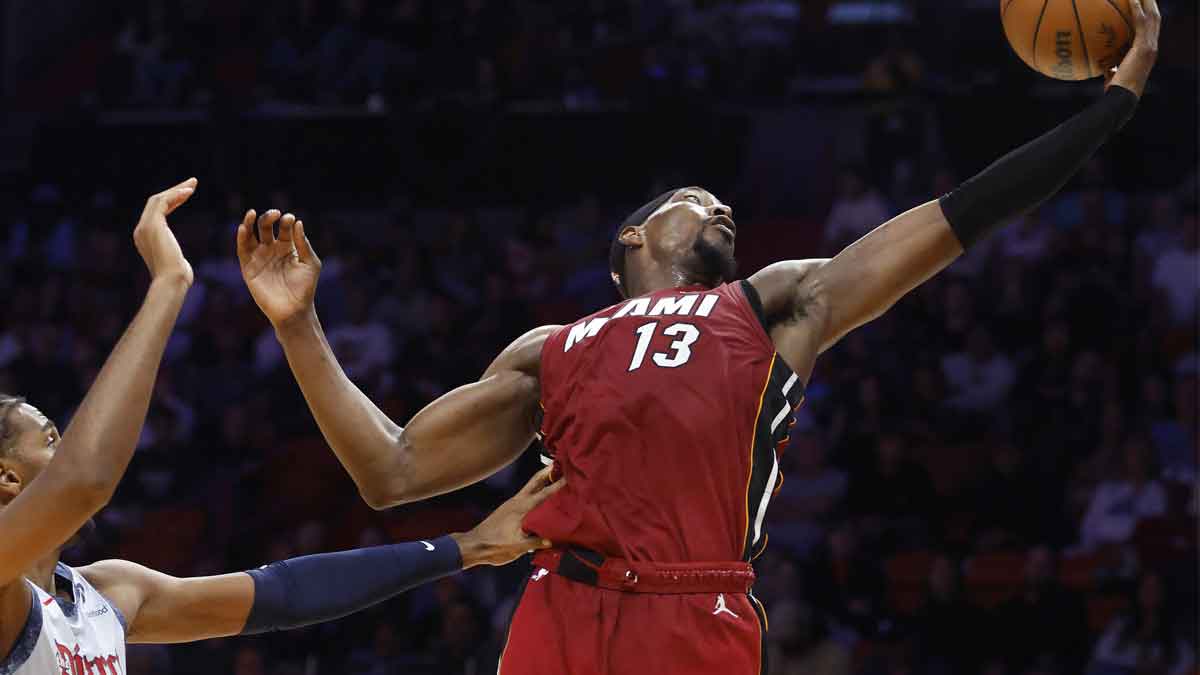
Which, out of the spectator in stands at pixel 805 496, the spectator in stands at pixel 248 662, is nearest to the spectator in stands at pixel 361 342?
the spectator in stands at pixel 248 662

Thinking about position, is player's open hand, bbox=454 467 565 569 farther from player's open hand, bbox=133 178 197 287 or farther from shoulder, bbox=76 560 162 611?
player's open hand, bbox=133 178 197 287

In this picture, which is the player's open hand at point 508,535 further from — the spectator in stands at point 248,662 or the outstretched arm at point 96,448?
the spectator in stands at point 248,662

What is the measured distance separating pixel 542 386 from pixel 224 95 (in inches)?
360

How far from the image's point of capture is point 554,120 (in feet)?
39.1

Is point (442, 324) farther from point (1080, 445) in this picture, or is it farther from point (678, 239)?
point (678, 239)

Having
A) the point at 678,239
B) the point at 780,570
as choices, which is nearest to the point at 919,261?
the point at 678,239

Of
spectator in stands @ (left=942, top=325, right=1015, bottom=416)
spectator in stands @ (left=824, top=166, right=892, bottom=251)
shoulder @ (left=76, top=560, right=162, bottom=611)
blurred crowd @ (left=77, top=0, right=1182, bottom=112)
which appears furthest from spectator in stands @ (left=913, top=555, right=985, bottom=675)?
shoulder @ (left=76, top=560, right=162, bottom=611)

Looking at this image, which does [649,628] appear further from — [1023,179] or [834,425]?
[834,425]

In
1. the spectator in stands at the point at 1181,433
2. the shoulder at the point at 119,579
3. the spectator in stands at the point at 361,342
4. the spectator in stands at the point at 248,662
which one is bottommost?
the spectator in stands at the point at 248,662

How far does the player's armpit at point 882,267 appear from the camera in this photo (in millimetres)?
3873

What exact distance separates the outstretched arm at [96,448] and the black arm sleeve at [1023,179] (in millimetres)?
1914

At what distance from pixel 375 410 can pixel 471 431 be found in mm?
261

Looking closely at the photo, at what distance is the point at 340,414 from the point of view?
414 cm

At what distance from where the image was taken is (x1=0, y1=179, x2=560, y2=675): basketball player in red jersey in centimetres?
286
